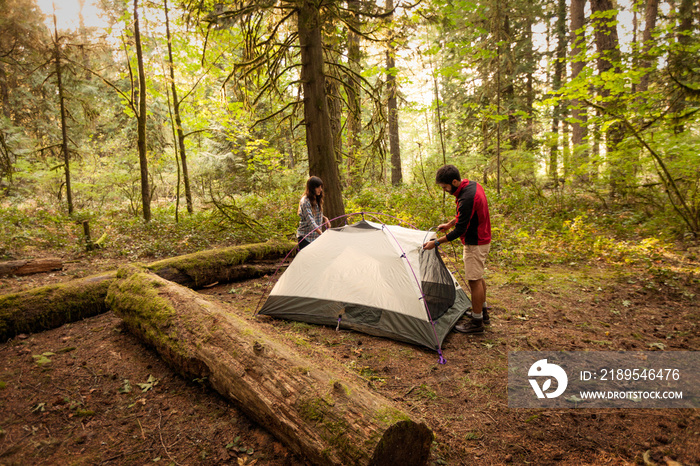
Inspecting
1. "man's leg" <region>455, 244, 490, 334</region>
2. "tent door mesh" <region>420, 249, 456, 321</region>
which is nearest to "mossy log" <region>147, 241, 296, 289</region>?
"tent door mesh" <region>420, 249, 456, 321</region>

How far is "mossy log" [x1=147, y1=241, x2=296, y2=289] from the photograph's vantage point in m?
5.63

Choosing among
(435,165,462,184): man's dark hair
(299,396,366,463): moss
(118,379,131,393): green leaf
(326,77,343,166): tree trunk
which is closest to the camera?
(299,396,366,463): moss

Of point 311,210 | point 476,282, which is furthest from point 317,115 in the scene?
point 476,282

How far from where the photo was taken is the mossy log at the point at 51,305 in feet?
13.0

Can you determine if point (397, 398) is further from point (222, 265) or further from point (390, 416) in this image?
point (222, 265)

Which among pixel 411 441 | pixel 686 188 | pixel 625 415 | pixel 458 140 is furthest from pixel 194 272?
pixel 458 140

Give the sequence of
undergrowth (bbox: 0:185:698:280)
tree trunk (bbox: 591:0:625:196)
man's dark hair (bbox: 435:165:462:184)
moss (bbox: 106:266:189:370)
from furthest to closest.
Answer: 1. tree trunk (bbox: 591:0:625:196)
2. undergrowth (bbox: 0:185:698:280)
3. man's dark hair (bbox: 435:165:462:184)
4. moss (bbox: 106:266:189:370)

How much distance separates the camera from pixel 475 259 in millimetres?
4176

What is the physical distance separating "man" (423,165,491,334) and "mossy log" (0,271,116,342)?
5.15m

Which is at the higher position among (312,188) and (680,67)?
(680,67)

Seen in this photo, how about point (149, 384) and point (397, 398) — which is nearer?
point (397, 398)

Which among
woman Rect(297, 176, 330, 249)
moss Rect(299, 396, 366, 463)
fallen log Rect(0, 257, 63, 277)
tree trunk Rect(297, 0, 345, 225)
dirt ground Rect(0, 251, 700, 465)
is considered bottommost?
dirt ground Rect(0, 251, 700, 465)

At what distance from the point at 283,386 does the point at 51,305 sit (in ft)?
13.8

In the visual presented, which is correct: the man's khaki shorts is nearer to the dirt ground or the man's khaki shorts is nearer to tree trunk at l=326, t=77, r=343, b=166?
the dirt ground
